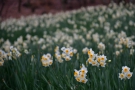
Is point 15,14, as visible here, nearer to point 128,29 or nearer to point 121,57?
point 128,29

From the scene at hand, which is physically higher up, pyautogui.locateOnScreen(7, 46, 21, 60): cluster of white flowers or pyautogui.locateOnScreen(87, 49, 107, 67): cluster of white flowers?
pyautogui.locateOnScreen(7, 46, 21, 60): cluster of white flowers

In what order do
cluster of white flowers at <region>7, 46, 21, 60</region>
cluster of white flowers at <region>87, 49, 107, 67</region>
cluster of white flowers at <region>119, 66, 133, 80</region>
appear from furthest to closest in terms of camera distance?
1. cluster of white flowers at <region>7, 46, 21, 60</region>
2. cluster of white flowers at <region>87, 49, 107, 67</region>
3. cluster of white flowers at <region>119, 66, 133, 80</region>

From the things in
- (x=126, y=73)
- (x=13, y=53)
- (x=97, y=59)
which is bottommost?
(x=126, y=73)

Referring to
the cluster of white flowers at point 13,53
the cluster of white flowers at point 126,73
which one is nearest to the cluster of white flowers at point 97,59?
the cluster of white flowers at point 126,73

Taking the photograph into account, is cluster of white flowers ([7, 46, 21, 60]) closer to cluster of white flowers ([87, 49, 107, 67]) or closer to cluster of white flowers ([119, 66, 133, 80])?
cluster of white flowers ([87, 49, 107, 67])

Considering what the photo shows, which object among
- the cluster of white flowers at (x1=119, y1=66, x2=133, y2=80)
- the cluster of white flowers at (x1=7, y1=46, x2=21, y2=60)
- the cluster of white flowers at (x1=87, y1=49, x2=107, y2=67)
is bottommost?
the cluster of white flowers at (x1=119, y1=66, x2=133, y2=80)

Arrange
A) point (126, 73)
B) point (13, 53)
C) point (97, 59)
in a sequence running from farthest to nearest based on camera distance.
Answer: point (13, 53) → point (97, 59) → point (126, 73)

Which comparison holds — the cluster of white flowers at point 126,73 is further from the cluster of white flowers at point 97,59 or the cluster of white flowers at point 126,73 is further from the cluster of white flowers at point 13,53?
the cluster of white flowers at point 13,53

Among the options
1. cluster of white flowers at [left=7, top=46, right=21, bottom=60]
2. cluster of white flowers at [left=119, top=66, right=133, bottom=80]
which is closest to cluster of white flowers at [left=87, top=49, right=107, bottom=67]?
cluster of white flowers at [left=119, top=66, right=133, bottom=80]

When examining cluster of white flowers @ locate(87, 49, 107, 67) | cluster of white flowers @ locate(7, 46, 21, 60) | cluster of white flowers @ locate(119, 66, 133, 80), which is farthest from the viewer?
cluster of white flowers @ locate(7, 46, 21, 60)

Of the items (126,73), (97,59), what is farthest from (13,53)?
(126,73)

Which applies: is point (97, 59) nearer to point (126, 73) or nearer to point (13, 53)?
point (126, 73)

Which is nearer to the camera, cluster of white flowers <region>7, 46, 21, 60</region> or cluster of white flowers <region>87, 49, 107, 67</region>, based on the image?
cluster of white flowers <region>87, 49, 107, 67</region>
